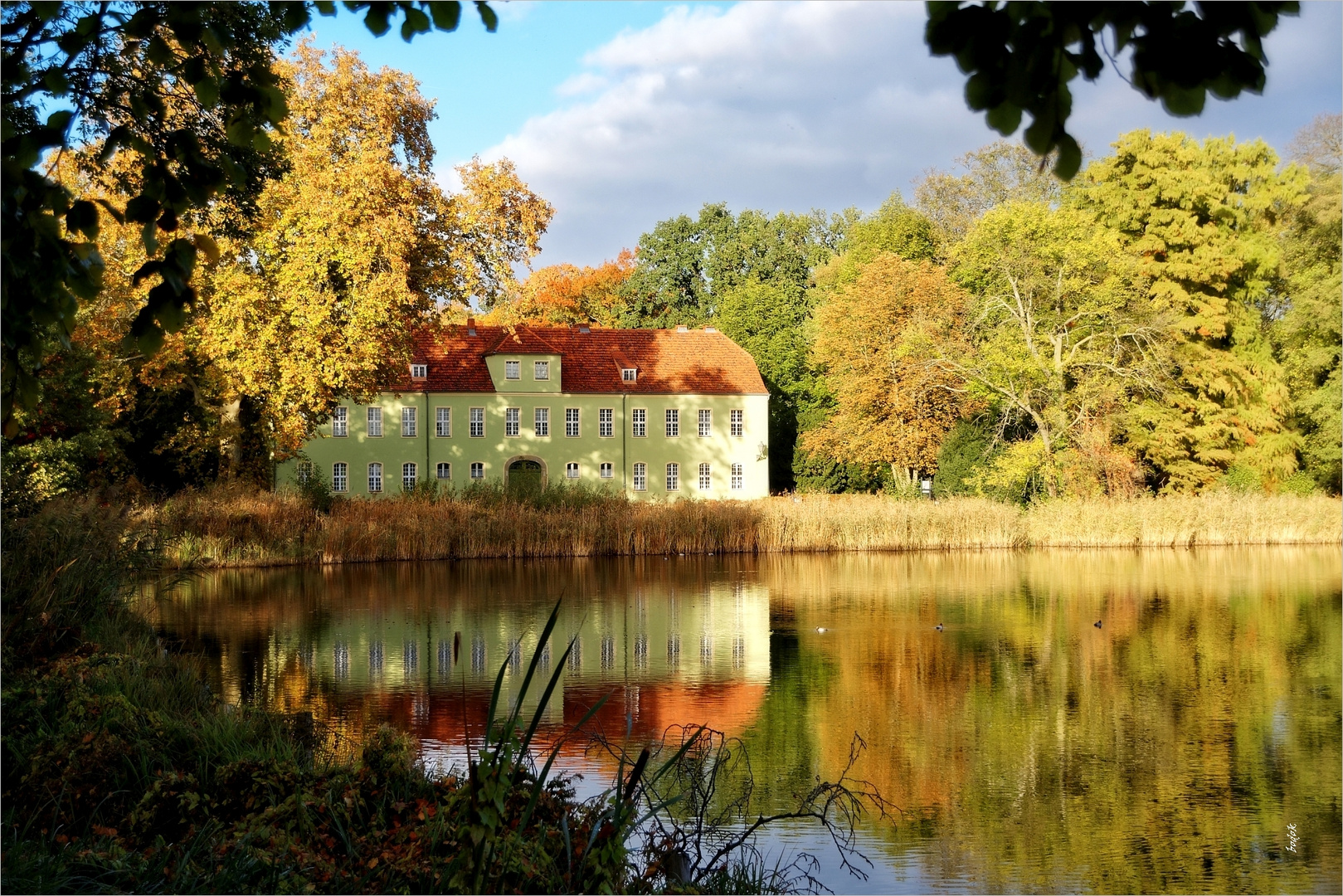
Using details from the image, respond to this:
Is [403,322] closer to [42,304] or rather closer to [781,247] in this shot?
[42,304]

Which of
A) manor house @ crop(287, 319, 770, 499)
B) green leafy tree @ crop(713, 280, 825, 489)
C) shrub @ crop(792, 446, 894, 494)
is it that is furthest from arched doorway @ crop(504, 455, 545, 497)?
green leafy tree @ crop(713, 280, 825, 489)

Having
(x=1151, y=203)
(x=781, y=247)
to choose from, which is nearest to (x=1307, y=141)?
(x=1151, y=203)

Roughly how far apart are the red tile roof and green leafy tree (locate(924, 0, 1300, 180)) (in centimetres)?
4242

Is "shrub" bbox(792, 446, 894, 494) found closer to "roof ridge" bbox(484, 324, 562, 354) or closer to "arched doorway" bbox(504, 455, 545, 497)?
"arched doorway" bbox(504, 455, 545, 497)

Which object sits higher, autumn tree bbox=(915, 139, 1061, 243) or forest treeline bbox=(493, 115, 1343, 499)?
autumn tree bbox=(915, 139, 1061, 243)

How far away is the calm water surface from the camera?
7535 millimetres

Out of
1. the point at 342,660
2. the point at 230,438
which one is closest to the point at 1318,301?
the point at 230,438

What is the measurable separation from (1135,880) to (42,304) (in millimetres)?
5985

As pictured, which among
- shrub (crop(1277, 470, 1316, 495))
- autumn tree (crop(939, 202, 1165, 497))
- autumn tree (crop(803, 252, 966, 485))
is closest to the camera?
autumn tree (crop(939, 202, 1165, 497))

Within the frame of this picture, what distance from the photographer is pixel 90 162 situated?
1203 centimetres

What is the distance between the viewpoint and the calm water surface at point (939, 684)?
24.7 feet

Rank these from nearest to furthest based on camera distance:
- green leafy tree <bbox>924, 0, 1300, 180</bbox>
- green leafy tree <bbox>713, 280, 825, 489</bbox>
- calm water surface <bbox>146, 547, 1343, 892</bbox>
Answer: green leafy tree <bbox>924, 0, 1300, 180</bbox> → calm water surface <bbox>146, 547, 1343, 892</bbox> → green leafy tree <bbox>713, 280, 825, 489</bbox>

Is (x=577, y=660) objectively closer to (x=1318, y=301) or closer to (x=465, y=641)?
(x=465, y=641)

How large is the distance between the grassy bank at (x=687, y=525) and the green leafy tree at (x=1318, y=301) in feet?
14.1
